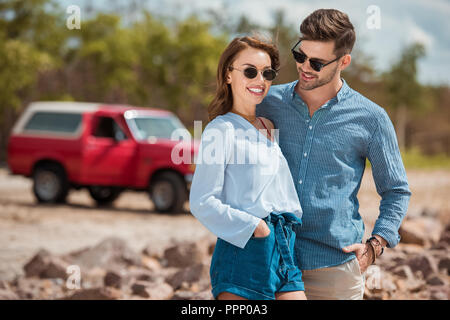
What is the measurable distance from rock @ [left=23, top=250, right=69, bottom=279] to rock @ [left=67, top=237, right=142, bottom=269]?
0.42m

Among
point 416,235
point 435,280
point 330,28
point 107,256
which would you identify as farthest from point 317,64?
point 416,235

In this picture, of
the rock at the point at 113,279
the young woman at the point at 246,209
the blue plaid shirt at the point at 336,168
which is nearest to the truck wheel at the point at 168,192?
the rock at the point at 113,279

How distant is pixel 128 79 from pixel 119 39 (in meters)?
1.55

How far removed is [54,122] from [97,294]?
8152 mm

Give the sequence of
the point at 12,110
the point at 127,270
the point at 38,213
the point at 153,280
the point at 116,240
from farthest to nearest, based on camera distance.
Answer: the point at 12,110 < the point at 38,213 < the point at 116,240 < the point at 127,270 < the point at 153,280

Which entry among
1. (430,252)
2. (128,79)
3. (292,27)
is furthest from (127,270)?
(292,27)

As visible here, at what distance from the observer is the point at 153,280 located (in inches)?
251

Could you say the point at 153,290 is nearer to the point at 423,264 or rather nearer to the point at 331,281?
the point at 423,264

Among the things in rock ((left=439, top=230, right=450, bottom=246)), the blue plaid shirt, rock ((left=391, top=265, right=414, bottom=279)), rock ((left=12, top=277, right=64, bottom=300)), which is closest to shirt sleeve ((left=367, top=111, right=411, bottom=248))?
the blue plaid shirt

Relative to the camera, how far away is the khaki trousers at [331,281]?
2.71m

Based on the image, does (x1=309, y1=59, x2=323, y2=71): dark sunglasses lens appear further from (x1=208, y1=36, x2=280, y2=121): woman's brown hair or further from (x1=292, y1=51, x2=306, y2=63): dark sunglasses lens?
(x1=208, y1=36, x2=280, y2=121): woman's brown hair

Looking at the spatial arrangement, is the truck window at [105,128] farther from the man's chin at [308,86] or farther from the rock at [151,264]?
the man's chin at [308,86]

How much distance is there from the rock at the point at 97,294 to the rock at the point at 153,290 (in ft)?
0.66
